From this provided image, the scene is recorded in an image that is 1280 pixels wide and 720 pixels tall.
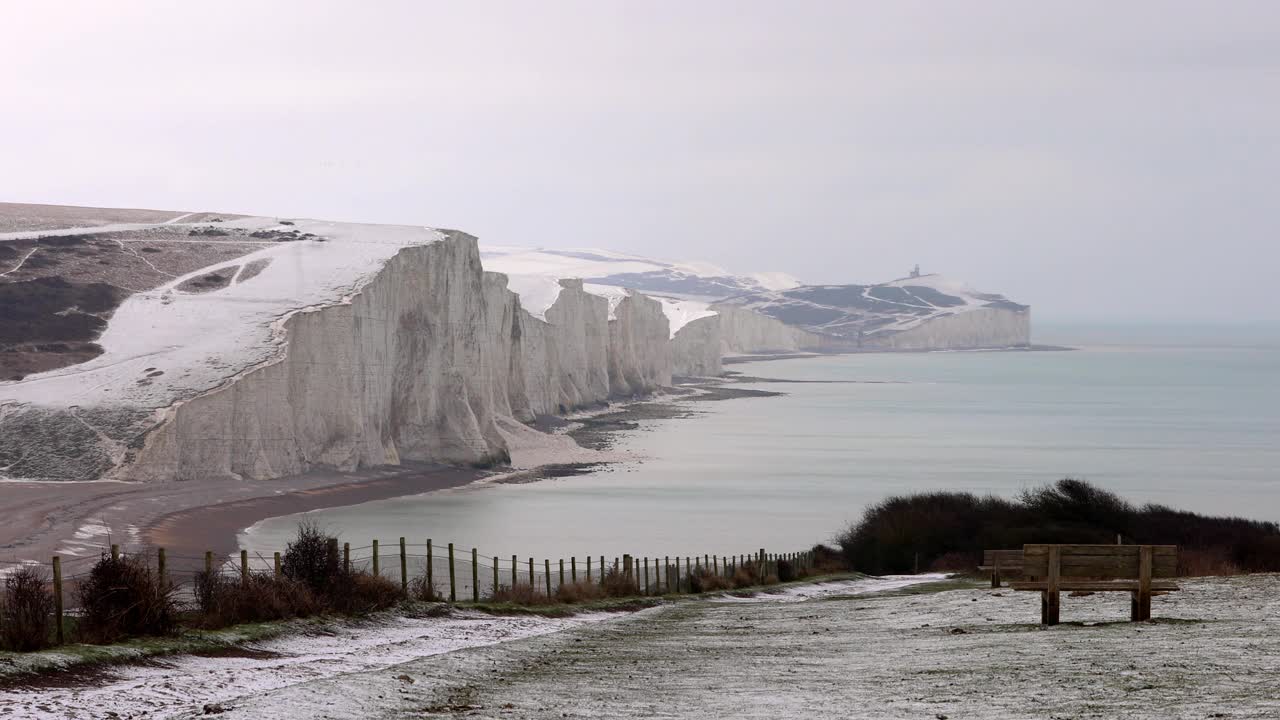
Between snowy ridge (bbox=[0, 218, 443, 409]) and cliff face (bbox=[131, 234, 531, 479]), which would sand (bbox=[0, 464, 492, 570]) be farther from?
snowy ridge (bbox=[0, 218, 443, 409])

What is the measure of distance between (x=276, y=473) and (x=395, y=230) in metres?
18.9

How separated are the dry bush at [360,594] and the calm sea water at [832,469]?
1809 centimetres

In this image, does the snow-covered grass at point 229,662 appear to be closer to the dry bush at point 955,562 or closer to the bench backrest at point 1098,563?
the bench backrest at point 1098,563

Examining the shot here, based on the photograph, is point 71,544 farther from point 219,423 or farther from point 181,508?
point 219,423

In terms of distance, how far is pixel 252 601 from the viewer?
45.3 feet

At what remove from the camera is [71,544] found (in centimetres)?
3123

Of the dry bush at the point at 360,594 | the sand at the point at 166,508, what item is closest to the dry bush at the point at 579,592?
the dry bush at the point at 360,594

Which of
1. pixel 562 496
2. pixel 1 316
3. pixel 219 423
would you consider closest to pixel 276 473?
pixel 219 423

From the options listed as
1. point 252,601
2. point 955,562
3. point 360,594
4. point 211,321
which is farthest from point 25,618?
point 211,321

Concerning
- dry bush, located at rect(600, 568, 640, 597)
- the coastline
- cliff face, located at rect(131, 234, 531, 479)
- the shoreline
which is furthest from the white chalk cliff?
dry bush, located at rect(600, 568, 640, 597)

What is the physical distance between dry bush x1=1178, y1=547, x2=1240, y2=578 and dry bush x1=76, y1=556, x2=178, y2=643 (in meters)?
14.0

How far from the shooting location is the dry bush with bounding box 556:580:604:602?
2016 cm

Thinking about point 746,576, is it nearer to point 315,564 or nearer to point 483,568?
point 483,568

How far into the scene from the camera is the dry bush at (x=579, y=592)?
20156 millimetres
